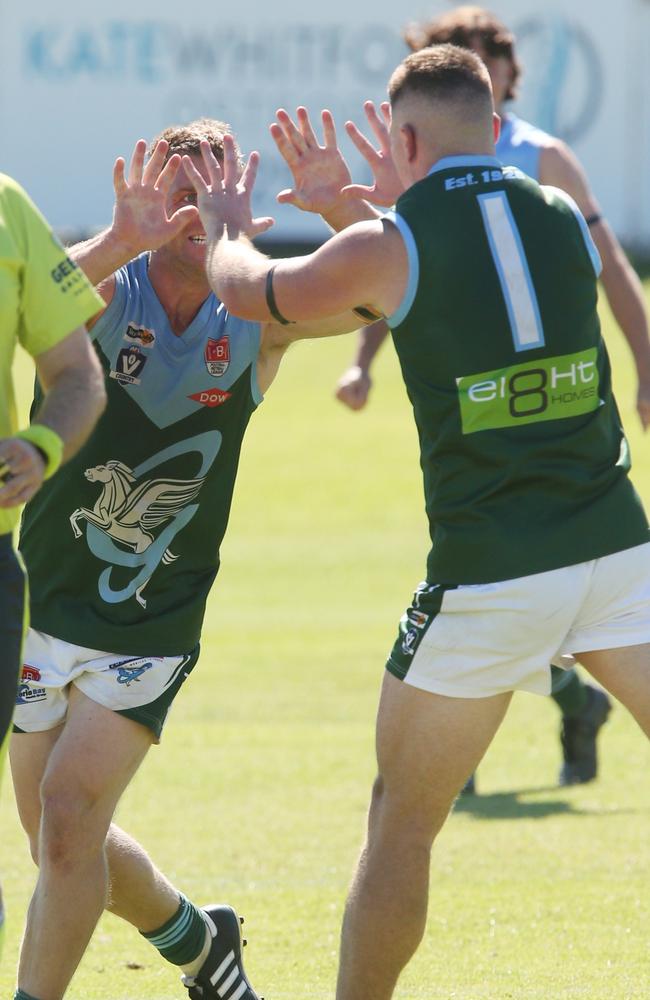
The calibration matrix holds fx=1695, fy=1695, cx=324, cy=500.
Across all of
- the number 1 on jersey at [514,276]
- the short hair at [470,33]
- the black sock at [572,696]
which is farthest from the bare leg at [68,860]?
the short hair at [470,33]

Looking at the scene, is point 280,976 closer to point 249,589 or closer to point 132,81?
point 249,589

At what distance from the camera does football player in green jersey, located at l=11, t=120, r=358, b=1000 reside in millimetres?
4727

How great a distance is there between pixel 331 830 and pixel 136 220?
365 cm

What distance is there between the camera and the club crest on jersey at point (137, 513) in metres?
4.89

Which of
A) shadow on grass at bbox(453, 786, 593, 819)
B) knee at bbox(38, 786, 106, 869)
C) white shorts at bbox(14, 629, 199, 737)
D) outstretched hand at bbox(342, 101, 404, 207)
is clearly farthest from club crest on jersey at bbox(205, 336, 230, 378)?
shadow on grass at bbox(453, 786, 593, 819)

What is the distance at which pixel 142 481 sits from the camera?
193 inches

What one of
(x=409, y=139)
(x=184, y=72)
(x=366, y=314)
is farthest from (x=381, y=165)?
(x=184, y=72)

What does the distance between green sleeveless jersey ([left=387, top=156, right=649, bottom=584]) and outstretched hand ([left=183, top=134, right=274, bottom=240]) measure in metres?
0.54

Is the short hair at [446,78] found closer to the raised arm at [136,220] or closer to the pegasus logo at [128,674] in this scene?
the raised arm at [136,220]

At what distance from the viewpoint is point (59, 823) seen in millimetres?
4523

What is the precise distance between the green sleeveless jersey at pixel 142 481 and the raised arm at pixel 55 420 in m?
1.03

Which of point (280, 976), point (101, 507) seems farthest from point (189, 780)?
point (101, 507)

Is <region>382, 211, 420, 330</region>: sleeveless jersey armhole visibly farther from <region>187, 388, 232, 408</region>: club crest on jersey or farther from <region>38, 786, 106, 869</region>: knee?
<region>38, 786, 106, 869</region>: knee

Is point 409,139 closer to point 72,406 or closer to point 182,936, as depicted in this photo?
point 72,406
